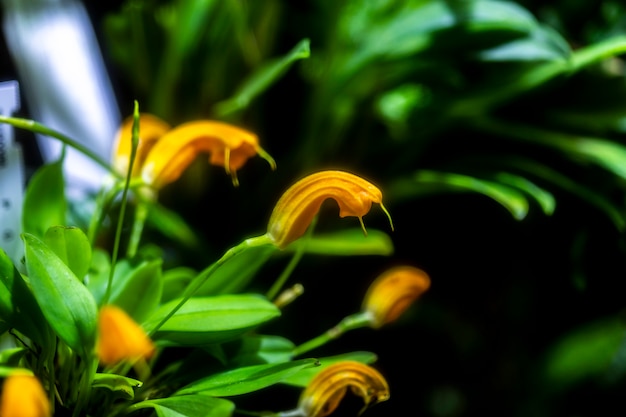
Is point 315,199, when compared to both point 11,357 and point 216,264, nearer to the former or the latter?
point 216,264

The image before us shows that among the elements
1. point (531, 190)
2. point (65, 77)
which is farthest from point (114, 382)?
point (65, 77)

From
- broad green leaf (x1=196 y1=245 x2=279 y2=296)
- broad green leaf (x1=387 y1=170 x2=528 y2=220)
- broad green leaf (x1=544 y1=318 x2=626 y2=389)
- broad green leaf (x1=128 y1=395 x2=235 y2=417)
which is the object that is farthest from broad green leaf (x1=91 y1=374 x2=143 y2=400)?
broad green leaf (x1=544 y1=318 x2=626 y2=389)

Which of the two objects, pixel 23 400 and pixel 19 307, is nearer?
pixel 23 400

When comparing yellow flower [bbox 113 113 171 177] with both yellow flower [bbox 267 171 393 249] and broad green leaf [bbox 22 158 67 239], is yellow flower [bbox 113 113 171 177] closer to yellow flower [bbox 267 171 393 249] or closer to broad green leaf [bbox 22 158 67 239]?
broad green leaf [bbox 22 158 67 239]

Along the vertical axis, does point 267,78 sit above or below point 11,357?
above

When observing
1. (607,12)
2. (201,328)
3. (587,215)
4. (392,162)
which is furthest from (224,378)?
(607,12)

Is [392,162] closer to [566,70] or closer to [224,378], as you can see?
[566,70]

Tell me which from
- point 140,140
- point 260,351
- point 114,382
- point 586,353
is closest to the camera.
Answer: point 114,382
